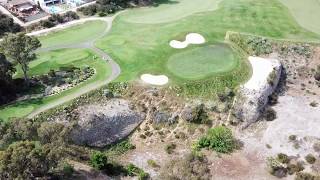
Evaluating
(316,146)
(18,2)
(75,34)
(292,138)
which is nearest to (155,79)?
(292,138)

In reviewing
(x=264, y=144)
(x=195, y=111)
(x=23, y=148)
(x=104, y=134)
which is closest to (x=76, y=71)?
(x=104, y=134)

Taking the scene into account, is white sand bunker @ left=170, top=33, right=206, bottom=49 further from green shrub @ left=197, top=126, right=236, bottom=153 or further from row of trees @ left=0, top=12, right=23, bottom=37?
row of trees @ left=0, top=12, right=23, bottom=37

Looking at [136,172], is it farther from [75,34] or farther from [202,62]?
[75,34]

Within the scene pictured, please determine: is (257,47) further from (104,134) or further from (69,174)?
(69,174)

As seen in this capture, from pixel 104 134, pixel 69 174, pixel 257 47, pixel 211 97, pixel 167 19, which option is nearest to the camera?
pixel 69 174

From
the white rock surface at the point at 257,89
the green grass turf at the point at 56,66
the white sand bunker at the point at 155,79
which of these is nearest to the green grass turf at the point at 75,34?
the green grass turf at the point at 56,66

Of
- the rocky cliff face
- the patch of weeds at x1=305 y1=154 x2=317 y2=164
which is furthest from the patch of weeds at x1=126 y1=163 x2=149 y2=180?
the patch of weeds at x1=305 y1=154 x2=317 y2=164
